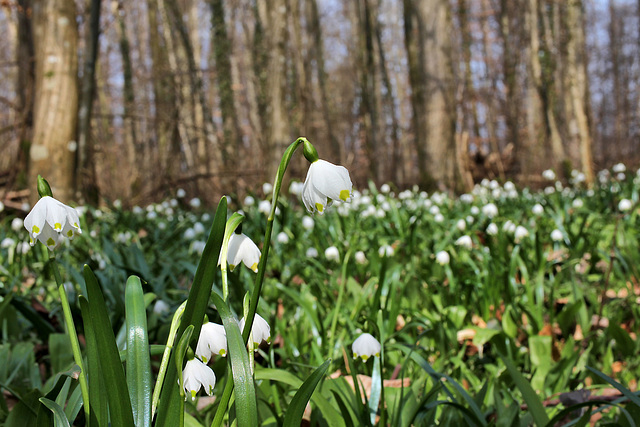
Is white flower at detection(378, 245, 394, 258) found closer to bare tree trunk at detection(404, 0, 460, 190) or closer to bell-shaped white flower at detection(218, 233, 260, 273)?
bell-shaped white flower at detection(218, 233, 260, 273)

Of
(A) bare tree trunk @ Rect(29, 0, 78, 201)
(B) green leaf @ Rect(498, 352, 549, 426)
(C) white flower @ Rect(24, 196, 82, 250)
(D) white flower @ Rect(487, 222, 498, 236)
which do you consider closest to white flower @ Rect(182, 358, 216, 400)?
(C) white flower @ Rect(24, 196, 82, 250)

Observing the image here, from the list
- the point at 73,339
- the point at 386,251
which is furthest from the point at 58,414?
the point at 386,251

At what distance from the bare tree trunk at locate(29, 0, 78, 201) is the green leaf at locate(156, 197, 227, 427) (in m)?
4.40

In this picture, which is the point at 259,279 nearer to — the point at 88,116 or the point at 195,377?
the point at 195,377

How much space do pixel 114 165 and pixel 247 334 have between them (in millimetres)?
7798

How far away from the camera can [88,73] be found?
5543 millimetres

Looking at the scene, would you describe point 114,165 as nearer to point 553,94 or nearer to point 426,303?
point 426,303

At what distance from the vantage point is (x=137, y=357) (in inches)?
35.5

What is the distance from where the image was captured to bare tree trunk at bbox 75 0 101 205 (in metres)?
5.38

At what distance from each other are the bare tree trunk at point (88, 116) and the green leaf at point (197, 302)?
468 centimetres

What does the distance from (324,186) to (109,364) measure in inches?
16.1

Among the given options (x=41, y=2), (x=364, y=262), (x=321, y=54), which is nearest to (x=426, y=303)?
(x=364, y=262)

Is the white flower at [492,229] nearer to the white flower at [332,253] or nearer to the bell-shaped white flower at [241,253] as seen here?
the white flower at [332,253]

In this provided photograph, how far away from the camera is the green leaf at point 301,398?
2.83ft
